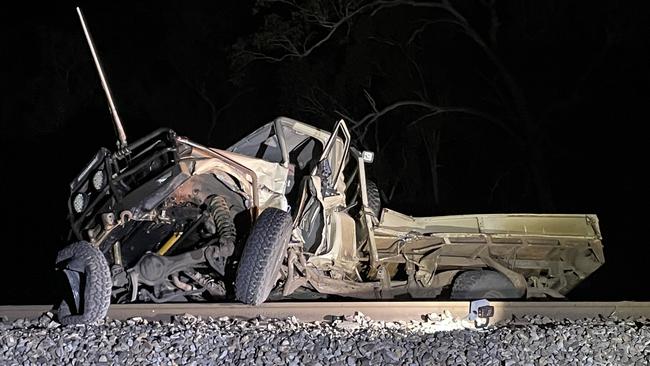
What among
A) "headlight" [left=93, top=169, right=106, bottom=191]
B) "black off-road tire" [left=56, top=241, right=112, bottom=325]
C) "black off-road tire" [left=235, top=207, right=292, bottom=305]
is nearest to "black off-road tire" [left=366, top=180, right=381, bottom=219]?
"black off-road tire" [left=235, top=207, right=292, bottom=305]

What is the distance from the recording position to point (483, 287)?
941cm

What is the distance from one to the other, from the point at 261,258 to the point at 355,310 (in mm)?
1192

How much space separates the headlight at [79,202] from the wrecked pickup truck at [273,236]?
15 millimetres

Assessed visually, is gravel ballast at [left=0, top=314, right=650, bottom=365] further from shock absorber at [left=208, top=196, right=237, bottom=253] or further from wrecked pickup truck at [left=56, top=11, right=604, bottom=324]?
shock absorber at [left=208, top=196, right=237, bottom=253]

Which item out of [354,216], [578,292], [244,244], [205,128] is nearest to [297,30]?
[578,292]

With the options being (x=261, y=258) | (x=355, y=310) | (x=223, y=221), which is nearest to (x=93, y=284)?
(x=223, y=221)

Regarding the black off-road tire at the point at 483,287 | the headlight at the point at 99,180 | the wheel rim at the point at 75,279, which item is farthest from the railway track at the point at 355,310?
the black off-road tire at the point at 483,287

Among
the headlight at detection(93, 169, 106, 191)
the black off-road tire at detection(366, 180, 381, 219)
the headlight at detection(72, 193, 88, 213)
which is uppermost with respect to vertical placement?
the black off-road tire at detection(366, 180, 381, 219)

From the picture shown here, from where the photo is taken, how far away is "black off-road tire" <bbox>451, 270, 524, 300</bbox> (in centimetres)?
938

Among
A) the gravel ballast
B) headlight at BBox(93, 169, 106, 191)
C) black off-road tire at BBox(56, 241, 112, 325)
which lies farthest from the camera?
headlight at BBox(93, 169, 106, 191)

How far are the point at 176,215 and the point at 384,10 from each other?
744 inches

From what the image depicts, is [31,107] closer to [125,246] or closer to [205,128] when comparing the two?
[205,128]

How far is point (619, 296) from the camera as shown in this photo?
13156 mm

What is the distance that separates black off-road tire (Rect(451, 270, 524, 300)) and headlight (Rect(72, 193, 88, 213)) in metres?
4.28
